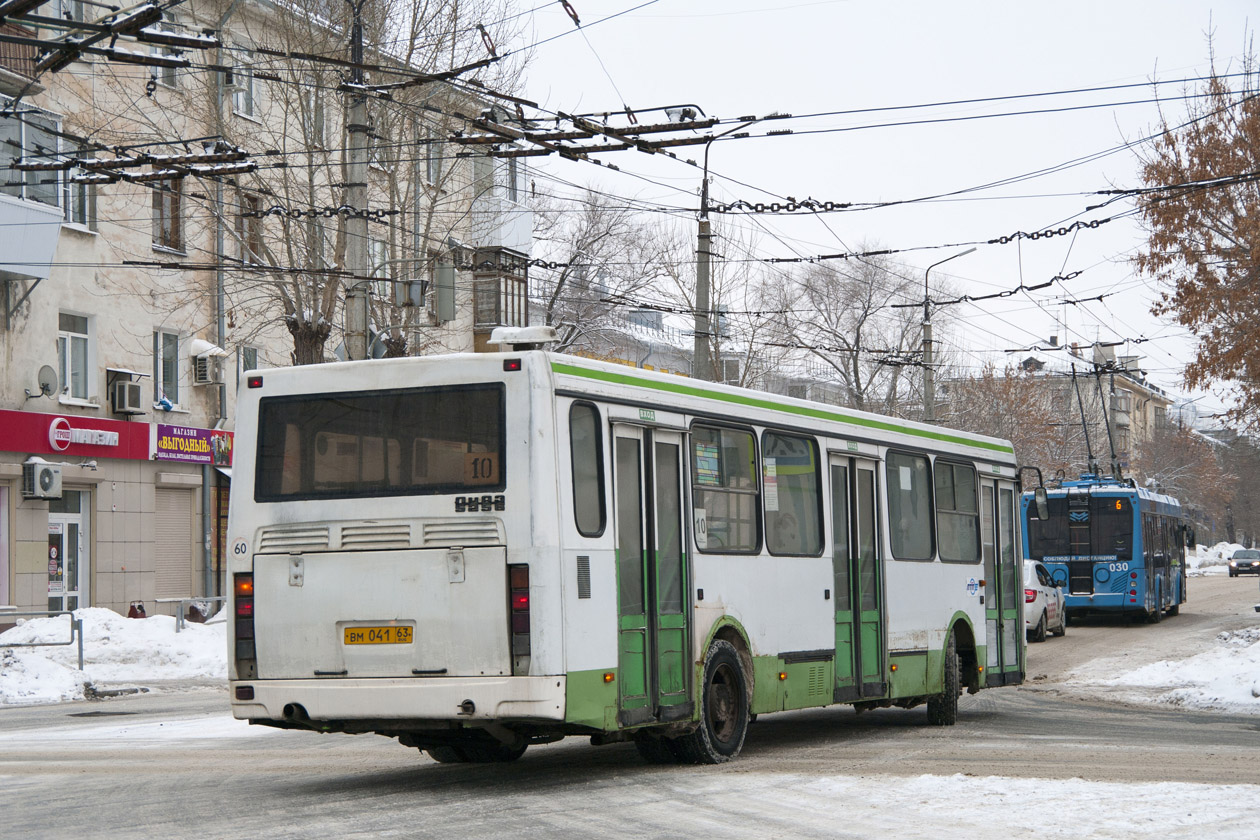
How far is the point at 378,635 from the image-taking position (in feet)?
32.8

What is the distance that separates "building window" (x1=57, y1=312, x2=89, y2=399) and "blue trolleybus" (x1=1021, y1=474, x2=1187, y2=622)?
19.3 m

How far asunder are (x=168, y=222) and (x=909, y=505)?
22.2 metres

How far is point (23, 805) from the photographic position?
9.90 meters

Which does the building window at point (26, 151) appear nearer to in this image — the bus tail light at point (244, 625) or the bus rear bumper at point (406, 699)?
the bus tail light at point (244, 625)

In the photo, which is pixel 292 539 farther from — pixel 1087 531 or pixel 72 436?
pixel 1087 531

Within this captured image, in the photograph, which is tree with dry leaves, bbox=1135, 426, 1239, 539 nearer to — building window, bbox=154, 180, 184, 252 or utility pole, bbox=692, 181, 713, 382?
building window, bbox=154, 180, 184, 252

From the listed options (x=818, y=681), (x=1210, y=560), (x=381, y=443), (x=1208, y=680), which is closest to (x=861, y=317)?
(x=1208, y=680)

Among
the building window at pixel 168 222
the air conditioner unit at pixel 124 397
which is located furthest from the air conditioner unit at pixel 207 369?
the building window at pixel 168 222

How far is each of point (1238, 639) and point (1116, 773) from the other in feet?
60.8

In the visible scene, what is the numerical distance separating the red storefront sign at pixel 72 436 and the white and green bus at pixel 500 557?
63.0 feet

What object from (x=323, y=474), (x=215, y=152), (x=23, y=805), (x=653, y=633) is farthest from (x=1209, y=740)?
(x=215, y=152)

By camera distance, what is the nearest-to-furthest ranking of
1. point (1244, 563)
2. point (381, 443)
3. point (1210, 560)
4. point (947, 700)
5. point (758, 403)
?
point (381, 443)
point (758, 403)
point (947, 700)
point (1244, 563)
point (1210, 560)

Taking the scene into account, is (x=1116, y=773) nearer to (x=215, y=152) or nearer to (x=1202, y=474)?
(x=215, y=152)

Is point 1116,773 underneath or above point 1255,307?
underneath
